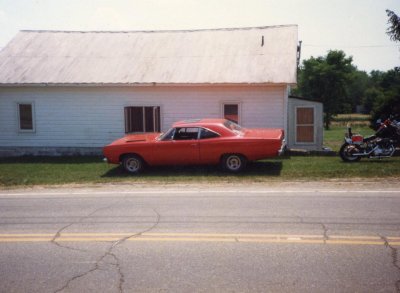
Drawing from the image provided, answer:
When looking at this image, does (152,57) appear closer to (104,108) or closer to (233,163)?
(104,108)

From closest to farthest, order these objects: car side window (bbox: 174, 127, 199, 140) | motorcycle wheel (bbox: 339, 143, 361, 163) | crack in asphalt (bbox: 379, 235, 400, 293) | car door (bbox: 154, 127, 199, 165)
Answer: crack in asphalt (bbox: 379, 235, 400, 293) → car door (bbox: 154, 127, 199, 165) → car side window (bbox: 174, 127, 199, 140) → motorcycle wheel (bbox: 339, 143, 361, 163)

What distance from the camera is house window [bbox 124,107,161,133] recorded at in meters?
16.8

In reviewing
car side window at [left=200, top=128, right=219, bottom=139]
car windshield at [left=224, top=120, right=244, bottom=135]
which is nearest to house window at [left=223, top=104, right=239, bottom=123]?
car windshield at [left=224, top=120, right=244, bottom=135]

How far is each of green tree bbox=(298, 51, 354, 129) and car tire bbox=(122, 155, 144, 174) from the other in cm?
4492

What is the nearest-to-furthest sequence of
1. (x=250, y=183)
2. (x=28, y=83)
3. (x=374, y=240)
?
(x=374, y=240), (x=250, y=183), (x=28, y=83)

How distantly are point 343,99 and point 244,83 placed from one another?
4531 cm

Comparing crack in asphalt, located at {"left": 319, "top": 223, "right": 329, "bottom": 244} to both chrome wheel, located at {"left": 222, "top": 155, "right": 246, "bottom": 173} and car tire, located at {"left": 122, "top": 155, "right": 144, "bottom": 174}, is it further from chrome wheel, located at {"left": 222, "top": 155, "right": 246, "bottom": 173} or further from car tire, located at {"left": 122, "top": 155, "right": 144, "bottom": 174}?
car tire, located at {"left": 122, "top": 155, "right": 144, "bottom": 174}

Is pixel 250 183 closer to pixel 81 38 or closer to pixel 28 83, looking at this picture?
pixel 28 83

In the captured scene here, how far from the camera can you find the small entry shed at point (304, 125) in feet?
54.9

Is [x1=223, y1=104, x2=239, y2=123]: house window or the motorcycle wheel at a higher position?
[x1=223, y1=104, x2=239, y2=123]: house window

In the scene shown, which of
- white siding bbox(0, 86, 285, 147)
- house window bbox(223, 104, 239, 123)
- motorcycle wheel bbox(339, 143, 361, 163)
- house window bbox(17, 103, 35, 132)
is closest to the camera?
motorcycle wheel bbox(339, 143, 361, 163)

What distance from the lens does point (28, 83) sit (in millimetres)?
16875

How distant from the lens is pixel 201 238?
233 inches

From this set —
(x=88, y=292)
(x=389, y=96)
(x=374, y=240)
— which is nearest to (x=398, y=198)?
(x=374, y=240)
